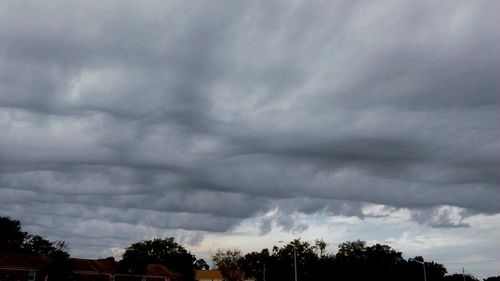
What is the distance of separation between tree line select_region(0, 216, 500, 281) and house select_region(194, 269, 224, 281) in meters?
5.92

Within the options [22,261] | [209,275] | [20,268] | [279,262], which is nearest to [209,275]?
[209,275]

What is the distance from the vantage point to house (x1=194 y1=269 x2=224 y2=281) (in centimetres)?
16543

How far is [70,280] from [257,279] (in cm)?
5937

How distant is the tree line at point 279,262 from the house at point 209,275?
5.92 metres

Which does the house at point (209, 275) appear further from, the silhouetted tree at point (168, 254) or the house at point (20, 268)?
the house at point (20, 268)

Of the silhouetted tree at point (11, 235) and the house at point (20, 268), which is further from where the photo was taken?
the silhouetted tree at point (11, 235)

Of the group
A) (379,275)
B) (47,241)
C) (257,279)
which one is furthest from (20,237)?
(379,275)

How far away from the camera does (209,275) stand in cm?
16962

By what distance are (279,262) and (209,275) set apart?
46.4m

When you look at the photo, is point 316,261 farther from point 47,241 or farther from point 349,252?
point 47,241

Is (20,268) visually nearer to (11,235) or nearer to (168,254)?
(11,235)

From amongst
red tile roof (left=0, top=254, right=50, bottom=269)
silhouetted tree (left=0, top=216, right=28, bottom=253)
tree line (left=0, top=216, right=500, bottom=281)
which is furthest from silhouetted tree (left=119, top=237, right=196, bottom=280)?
red tile roof (left=0, top=254, right=50, bottom=269)

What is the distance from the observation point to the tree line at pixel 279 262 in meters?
110

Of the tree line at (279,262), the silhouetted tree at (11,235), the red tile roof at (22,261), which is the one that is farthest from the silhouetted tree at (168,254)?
the red tile roof at (22,261)
